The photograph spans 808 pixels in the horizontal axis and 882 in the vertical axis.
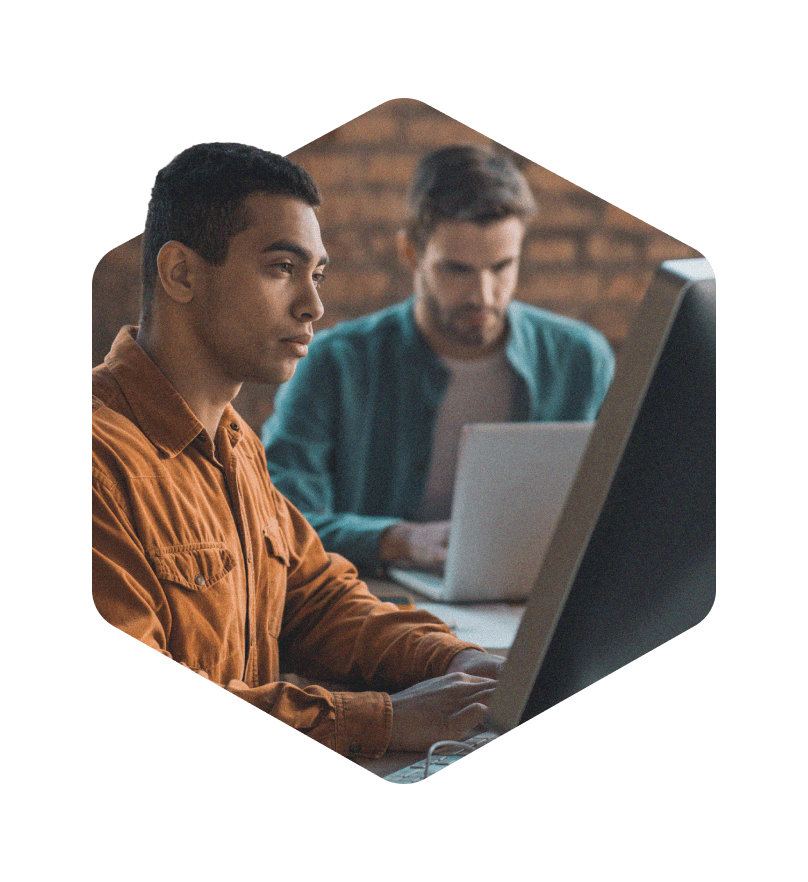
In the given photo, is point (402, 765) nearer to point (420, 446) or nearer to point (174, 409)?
point (174, 409)

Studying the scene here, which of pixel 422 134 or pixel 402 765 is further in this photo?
pixel 422 134

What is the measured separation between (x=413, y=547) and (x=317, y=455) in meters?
0.18

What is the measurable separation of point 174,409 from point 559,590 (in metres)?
0.37

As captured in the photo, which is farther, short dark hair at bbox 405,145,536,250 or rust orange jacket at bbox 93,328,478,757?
short dark hair at bbox 405,145,536,250

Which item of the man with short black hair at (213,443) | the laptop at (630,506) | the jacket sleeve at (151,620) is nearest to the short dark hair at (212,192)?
the man with short black hair at (213,443)

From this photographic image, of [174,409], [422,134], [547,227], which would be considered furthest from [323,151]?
[547,227]

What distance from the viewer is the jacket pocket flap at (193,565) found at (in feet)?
2.92

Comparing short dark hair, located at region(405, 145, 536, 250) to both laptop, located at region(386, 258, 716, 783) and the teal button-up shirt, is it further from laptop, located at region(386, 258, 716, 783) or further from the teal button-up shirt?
laptop, located at region(386, 258, 716, 783)

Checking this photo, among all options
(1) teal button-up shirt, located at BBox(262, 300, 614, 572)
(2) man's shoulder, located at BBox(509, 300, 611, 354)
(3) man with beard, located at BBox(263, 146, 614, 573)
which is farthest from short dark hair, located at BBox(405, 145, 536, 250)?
(2) man's shoulder, located at BBox(509, 300, 611, 354)

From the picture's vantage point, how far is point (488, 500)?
4.11ft

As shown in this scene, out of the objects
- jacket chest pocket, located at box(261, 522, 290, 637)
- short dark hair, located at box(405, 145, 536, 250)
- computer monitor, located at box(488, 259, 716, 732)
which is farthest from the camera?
short dark hair, located at box(405, 145, 536, 250)

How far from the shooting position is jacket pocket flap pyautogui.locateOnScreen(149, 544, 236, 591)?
891 mm

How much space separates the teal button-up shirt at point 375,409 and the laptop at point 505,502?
13cm

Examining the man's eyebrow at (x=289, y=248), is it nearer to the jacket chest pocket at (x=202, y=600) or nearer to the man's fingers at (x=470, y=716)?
the jacket chest pocket at (x=202, y=600)
